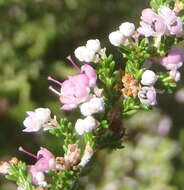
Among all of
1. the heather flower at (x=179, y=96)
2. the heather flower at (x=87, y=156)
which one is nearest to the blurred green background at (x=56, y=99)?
the heather flower at (x=179, y=96)

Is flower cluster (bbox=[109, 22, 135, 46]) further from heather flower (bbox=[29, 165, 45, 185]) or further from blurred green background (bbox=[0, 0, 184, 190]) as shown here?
blurred green background (bbox=[0, 0, 184, 190])

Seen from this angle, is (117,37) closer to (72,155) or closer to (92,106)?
(92,106)

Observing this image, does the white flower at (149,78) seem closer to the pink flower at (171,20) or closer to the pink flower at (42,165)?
the pink flower at (171,20)

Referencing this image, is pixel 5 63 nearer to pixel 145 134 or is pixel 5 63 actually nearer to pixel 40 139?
pixel 40 139

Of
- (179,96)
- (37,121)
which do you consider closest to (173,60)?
(37,121)

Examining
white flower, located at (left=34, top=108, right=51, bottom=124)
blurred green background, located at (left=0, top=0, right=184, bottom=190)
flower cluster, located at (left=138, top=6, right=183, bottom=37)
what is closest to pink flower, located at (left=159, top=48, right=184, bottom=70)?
flower cluster, located at (left=138, top=6, right=183, bottom=37)

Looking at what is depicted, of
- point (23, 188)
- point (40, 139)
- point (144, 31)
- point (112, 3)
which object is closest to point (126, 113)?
point (144, 31)
